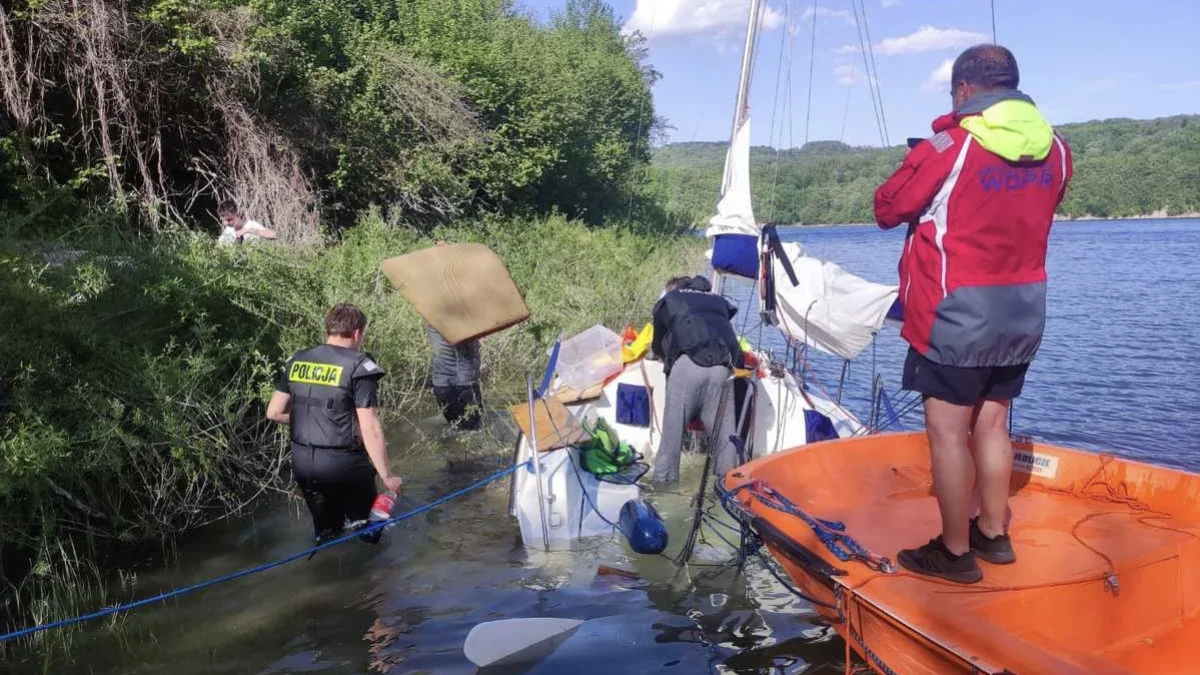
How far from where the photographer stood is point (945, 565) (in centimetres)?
357

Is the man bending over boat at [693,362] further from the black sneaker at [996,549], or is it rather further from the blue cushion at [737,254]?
the black sneaker at [996,549]

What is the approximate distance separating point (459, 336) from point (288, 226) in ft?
19.5

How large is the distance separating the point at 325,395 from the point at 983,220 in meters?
3.42

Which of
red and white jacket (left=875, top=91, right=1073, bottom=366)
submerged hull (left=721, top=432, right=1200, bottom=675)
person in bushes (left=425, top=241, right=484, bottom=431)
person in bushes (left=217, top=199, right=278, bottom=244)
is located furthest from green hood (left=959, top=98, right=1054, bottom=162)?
person in bushes (left=217, top=199, right=278, bottom=244)

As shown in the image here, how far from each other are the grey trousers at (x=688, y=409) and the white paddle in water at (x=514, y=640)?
7.29 feet

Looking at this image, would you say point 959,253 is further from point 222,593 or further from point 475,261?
point 475,261

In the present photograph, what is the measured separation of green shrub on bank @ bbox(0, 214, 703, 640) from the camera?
4.78 metres

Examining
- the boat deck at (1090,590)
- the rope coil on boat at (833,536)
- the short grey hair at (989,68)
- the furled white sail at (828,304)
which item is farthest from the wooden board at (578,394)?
the short grey hair at (989,68)

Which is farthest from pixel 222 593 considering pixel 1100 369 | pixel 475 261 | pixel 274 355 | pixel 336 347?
pixel 1100 369

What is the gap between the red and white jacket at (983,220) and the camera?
322 centimetres

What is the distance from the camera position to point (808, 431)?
711cm

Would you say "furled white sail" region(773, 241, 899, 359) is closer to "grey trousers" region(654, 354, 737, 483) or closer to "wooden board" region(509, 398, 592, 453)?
"grey trousers" region(654, 354, 737, 483)

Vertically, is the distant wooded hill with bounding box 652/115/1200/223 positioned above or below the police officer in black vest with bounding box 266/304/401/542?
above

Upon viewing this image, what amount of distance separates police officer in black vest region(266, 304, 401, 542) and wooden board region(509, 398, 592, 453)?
1172 mm
